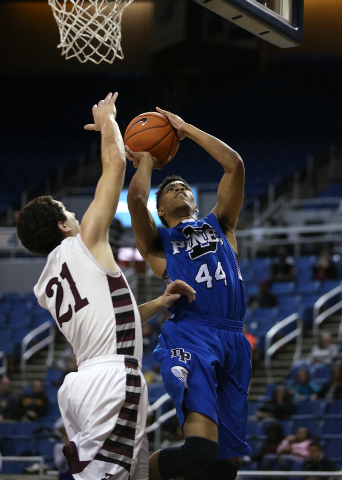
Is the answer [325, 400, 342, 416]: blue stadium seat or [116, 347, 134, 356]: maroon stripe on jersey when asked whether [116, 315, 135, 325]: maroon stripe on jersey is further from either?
[325, 400, 342, 416]: blue stadium seat

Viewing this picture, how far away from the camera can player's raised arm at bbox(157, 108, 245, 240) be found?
13.3 feet

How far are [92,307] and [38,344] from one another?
9908 millimetres

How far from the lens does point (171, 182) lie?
434cm

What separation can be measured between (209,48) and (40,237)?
1731cm

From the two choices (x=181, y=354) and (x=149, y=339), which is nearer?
(x=181, y=354)

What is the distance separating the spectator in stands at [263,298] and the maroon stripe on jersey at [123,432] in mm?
9311

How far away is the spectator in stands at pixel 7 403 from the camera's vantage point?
9914mm

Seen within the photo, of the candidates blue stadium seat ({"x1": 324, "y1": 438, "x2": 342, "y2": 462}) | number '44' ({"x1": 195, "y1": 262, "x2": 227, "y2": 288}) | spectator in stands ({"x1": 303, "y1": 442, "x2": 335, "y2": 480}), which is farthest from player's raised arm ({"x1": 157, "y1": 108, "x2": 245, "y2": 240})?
blue stadium seat ({"x1": 324, "y1": 438, "x2": 342, "y2": 462})

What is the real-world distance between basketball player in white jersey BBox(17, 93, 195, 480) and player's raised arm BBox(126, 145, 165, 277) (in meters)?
0.81

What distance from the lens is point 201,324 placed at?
3707 millimetres

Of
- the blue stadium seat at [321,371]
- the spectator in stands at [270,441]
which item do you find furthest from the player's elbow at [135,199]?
the blue stadium seat at [321,371]

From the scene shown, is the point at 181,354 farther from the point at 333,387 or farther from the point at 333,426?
the point at 333,387

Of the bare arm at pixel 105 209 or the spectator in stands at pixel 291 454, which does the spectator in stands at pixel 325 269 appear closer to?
the spectator in stands at pixel 291 454

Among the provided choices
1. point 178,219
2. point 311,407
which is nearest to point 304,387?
point 311,407
